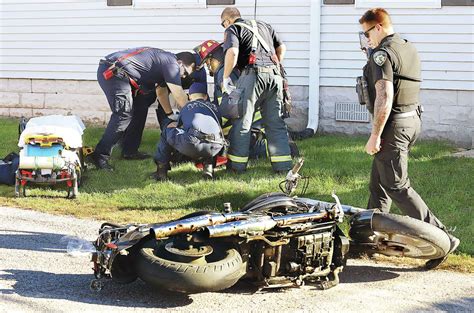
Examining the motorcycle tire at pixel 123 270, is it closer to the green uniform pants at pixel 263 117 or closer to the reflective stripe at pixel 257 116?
the green uniform pants at pixel 263 117

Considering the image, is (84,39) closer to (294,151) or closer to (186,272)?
(294,151)

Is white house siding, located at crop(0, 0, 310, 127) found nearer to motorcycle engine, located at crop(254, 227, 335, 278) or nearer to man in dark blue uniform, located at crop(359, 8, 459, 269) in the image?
man in dark blue uniform, located at crop(359, 8, 459, 269)

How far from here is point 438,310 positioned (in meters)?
5.94

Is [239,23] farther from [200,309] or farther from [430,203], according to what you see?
[200,309]

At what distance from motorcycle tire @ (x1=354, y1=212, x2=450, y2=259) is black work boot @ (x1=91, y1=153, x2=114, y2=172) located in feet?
16.4

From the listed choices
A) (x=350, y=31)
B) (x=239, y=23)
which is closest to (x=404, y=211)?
(x=239, y=23)

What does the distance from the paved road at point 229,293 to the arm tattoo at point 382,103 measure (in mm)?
1119

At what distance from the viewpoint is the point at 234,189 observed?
9.47 m

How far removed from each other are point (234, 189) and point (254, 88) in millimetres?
1227

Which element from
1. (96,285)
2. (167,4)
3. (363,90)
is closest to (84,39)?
(167,4)

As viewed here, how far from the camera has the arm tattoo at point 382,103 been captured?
6965mm

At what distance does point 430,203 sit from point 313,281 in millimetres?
2820

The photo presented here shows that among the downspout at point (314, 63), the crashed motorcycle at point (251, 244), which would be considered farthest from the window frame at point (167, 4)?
the crashed motorcycle at point (251, 244)

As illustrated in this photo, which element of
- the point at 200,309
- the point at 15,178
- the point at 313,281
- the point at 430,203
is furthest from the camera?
the point at 15,178
